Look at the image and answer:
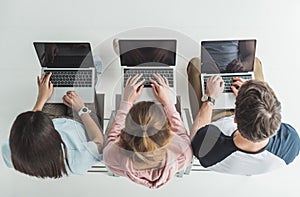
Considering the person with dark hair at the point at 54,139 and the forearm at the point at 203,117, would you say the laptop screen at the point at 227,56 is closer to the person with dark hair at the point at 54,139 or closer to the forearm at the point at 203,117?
the forearm at the point at 203,117

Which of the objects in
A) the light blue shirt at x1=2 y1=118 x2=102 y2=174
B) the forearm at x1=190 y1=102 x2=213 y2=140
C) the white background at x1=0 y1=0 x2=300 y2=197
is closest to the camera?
the light blue shirt at x1=2 y1=118 x2=102 y2=174

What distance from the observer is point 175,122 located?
179 cm

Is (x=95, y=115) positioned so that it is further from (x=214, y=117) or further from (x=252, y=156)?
(x=252, y=156)

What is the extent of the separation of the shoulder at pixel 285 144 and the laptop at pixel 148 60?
518 millimetres

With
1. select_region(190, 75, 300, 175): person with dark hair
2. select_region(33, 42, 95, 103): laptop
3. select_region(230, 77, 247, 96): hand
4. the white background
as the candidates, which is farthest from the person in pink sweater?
the white background

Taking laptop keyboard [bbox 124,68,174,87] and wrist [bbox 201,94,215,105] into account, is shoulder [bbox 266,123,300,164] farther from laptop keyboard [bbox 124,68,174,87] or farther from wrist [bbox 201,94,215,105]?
laptop keyboard [bbox 124,68,174,87]

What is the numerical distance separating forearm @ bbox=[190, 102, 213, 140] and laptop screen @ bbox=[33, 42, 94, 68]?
55 centimetres

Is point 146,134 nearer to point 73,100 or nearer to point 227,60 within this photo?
point 73,100

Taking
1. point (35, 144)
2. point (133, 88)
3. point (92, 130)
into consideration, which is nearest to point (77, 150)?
point (92, 130)

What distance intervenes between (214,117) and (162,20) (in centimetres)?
81

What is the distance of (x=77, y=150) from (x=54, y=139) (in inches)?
8.4

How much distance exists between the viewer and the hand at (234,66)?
2.04 metres

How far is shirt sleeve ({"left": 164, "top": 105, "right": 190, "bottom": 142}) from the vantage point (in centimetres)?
176

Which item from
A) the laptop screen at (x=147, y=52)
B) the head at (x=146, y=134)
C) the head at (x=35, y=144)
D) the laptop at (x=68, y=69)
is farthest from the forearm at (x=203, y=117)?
the head at (x=35, y=144)
